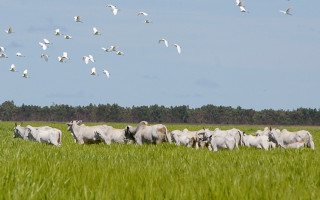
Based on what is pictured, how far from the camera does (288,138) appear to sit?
906 inches

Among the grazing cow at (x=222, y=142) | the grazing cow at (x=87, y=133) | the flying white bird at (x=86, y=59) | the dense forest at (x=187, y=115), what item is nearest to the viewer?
the grazing cow at (x=222, y=142)

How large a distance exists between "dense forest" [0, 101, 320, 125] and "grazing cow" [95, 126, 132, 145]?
142 metres

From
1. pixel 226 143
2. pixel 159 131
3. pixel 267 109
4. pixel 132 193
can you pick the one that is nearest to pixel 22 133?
pixel 159 131

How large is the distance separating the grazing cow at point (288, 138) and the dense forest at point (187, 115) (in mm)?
143249

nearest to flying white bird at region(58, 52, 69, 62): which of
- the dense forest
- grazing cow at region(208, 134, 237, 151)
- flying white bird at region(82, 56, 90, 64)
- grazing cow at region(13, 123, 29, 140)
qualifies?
flying white bird at region(82, 56, 90, 64)

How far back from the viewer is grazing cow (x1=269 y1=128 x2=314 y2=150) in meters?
22.7

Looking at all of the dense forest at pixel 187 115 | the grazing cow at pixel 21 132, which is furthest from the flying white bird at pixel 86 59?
the dense forest at pixel 187 115

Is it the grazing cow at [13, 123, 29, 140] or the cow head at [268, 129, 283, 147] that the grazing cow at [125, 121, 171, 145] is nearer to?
the cow head at [268, 129, 283, 147]

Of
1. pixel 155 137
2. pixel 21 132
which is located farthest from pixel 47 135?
pixel 155 137

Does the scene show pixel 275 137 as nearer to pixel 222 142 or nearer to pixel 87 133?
pixel 222 142

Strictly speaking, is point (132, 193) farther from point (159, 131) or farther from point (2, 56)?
point (2, 56)

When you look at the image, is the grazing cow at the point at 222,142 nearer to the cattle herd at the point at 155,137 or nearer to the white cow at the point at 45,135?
the cattle herd at the point at 155,137

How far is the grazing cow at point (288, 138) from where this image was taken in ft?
74.4

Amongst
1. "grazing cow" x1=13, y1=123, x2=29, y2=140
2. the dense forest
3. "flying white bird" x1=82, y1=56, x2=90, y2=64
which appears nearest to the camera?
"grazing cow" x1=13, y1=123, x2=29, y2=140
